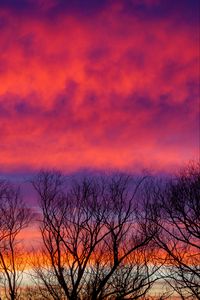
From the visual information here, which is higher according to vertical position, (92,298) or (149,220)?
(149,220)

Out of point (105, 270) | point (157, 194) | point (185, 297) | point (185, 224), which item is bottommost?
point (185, 297)

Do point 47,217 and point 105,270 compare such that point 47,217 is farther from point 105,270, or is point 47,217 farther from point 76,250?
point 105,270

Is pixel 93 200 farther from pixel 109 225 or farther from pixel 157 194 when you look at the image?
pixel 157 194

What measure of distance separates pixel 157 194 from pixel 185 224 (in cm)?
265

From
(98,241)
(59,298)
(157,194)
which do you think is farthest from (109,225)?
(59,298)

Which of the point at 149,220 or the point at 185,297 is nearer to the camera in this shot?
the point at 185,297

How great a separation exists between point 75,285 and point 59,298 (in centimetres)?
145

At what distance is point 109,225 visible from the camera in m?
24.8

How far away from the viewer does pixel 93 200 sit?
25297 mm

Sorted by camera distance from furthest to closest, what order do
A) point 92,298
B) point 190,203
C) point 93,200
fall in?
point 93,200 < point 92,298 < point 190,203

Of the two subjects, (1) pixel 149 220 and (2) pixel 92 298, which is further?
(1) pixel 149 220

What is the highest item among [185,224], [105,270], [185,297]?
[185,224]

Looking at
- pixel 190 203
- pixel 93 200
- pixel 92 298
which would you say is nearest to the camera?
pixel 190 203

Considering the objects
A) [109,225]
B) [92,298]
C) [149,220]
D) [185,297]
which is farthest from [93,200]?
[185,297]
